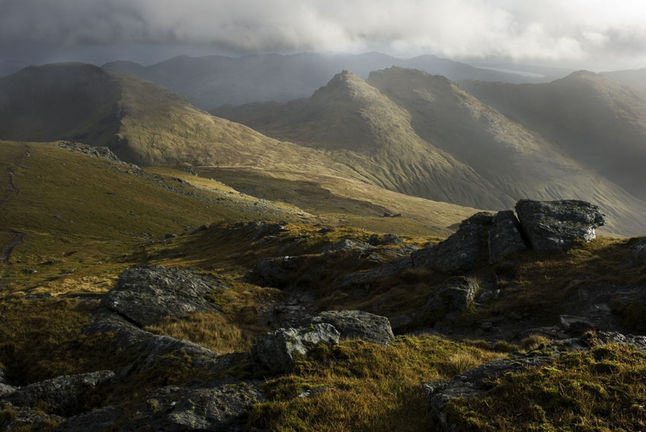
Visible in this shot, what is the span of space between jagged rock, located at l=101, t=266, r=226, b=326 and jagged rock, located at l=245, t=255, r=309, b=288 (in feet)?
22.8

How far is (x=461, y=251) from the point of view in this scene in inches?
1300

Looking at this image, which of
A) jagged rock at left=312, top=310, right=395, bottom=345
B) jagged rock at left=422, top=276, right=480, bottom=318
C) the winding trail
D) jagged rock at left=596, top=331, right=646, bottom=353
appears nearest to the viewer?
jagged rock at left=596, top=331, right=646, bottom=353

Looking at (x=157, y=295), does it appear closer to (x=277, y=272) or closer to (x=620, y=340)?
(x=277, y=272)

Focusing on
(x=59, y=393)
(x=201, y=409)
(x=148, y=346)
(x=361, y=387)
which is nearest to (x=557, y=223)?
(x=361, y=387)

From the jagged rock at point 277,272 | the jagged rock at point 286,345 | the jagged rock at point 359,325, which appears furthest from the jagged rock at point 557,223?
the jagged rock at point 277,272

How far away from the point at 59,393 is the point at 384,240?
41.6 meters

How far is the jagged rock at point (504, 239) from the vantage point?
3096cm

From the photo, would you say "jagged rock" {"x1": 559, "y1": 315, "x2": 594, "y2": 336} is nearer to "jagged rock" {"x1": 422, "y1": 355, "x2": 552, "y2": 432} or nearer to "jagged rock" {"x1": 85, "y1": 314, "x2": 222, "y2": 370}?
"jagged rock" {"x1": 422, "y1": 355, "x2": 552, "y2": 432}

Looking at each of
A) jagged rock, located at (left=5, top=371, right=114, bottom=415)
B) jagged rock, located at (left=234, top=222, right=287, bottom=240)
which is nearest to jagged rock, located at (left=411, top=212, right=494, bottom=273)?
jagged rock, located at (left=5, top=371, right=114, bottom=415)

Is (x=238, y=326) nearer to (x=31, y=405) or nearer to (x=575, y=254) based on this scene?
(x=31, y=405)

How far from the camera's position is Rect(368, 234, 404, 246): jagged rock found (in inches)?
2037

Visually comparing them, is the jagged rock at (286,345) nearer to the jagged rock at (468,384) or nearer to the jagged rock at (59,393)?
the jagged rock at (468,384)

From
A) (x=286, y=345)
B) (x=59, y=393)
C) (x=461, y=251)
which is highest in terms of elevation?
(x=286, y=345)

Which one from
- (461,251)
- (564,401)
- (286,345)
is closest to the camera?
(564,401)
